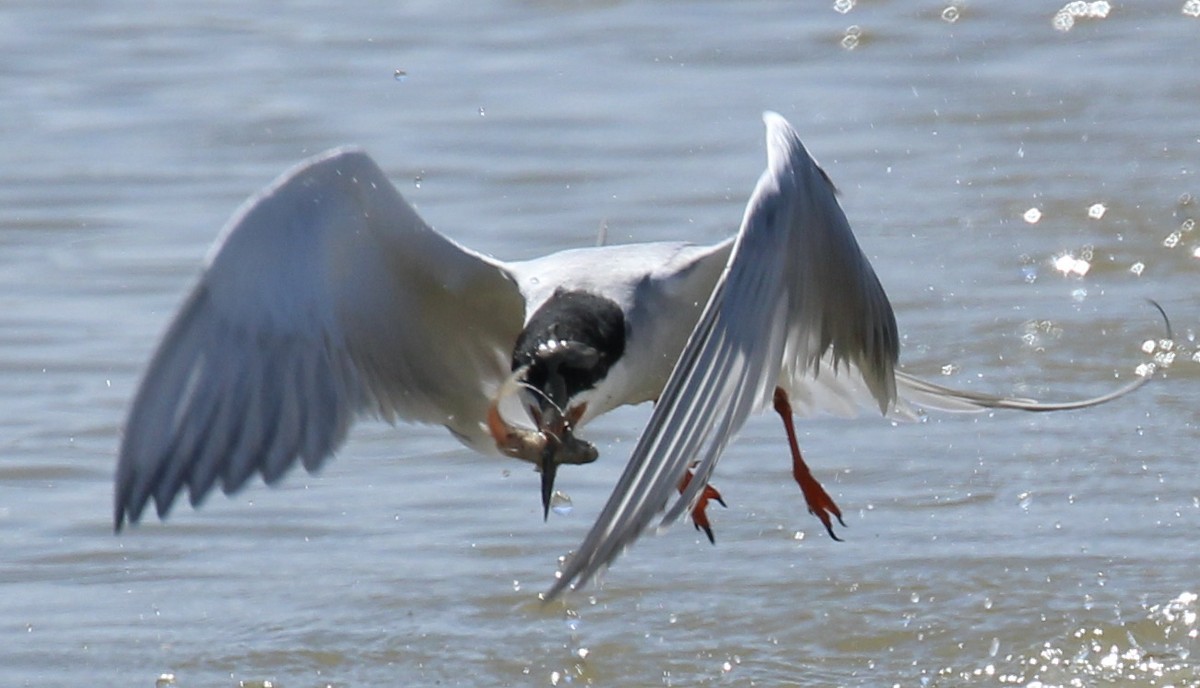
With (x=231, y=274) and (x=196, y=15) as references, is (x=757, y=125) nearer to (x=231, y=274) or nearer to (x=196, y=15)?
(x=196, y=15)

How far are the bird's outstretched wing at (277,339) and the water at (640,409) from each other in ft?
2.61

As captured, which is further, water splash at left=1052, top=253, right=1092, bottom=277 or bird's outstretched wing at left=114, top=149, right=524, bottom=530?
water splash at left=1052, top=253, right=1092, bottom=277

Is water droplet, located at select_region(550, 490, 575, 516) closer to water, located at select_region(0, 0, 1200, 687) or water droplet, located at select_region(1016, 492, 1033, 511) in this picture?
water, located at select_region(0, 0, 1200, 687)

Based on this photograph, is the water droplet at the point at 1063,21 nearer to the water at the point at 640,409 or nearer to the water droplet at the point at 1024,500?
the water at the point at 640,409

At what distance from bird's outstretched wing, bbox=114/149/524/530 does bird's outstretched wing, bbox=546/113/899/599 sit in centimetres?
68

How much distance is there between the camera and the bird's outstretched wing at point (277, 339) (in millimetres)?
4477

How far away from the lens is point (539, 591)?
218 inches

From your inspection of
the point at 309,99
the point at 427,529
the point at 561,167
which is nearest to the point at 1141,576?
the point at 427,529

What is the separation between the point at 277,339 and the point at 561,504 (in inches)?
61.8

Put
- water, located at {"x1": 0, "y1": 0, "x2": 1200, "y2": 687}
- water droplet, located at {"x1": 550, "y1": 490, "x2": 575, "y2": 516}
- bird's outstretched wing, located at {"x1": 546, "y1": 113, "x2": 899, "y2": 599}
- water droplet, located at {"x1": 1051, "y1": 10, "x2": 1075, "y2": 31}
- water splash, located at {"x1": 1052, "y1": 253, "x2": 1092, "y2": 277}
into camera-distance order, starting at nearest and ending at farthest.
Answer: bird's outstretched wing, located at {"x1": 546, "y1": 113, "x2": 899, "y2": 599}, water, located at {"x1": 0, "y1": 0, "x2": 1200, "y2": 687}, water droplet, located at {"x1": 550, "y1": 490, "x2": 575, "y2": 516}, water splash, located at {"x1": 1052, "y1": 253, "x2": 1092, "y2": 277}, water droplet, located at {"x1": 1051, "y1": 10, "x2": 1075, "y2": 31}

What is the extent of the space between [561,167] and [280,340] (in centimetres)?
417

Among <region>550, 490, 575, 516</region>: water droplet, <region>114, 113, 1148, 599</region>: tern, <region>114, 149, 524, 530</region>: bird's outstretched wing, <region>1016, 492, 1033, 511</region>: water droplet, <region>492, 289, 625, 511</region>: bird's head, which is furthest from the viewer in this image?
<region>550, 490, 575, 516</region>: water droplet

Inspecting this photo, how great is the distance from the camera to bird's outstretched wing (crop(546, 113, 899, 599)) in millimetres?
3977

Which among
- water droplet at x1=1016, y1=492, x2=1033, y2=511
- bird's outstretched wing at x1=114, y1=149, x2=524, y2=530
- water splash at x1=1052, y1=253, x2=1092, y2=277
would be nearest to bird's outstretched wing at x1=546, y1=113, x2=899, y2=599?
bird's outstretched wing at x1=114, y1=149, x2=524, y2=530
